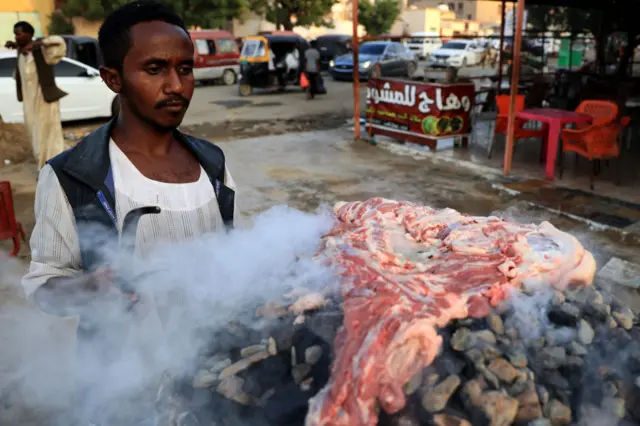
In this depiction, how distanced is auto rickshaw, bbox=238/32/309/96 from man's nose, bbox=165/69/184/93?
16.2 meters

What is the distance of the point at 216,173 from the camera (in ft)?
6.39

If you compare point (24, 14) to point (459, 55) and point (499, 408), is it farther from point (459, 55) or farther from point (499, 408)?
point (499, 408)

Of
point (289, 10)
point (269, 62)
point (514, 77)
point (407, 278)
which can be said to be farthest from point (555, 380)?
point (289, 10)

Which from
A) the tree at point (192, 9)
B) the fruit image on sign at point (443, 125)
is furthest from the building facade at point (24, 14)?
the fruit image on sign at point (443, 125)

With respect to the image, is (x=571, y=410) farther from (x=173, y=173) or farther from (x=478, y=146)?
(x=478, y=146)

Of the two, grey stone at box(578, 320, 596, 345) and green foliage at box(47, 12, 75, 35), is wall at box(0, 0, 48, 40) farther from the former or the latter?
grey stone at box(578, 320, 596, 345)

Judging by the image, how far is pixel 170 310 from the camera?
1971 millimetres

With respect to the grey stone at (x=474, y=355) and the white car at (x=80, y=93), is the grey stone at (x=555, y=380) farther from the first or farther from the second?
the white car at (x=80, y=93)

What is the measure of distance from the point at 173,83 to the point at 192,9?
29479mm

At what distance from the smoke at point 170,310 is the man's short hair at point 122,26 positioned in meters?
0.55

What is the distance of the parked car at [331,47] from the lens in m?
25.0

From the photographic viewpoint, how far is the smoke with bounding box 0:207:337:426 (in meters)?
1.83

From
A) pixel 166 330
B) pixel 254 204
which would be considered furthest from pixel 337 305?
pixel 254 204

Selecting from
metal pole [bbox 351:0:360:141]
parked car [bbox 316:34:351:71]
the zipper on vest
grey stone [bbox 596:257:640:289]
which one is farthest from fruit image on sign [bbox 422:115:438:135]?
parked car [bbox 316:34:351:71]
